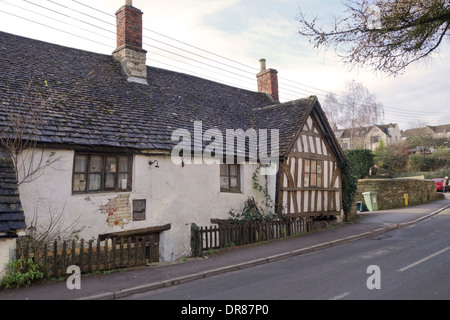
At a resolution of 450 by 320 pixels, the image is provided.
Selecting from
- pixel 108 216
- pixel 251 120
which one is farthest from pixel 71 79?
pixel 251 120

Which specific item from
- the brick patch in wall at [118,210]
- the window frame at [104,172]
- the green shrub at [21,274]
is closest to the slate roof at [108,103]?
the window frame at [104,172]

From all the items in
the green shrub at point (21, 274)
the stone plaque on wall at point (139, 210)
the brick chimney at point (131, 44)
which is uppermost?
the brick chimney at point (131, 44)

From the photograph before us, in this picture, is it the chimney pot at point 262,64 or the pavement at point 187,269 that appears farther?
the chimney pot at point 262,64

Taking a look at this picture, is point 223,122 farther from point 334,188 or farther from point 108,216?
point 108,216

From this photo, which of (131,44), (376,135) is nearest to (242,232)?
(131,44)

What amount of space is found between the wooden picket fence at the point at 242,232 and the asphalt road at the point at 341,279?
2.19 metres

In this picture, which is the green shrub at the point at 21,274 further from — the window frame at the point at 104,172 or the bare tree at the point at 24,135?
the window frame at the point at 104,172

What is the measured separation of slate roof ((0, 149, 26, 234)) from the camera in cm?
621

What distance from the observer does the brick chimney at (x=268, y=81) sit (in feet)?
67.5

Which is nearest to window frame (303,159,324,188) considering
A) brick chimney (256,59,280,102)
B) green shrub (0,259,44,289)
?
brick chimney (256,59,280,102)

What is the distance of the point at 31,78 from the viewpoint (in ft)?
32.0

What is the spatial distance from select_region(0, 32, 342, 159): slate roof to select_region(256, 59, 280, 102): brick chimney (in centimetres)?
476

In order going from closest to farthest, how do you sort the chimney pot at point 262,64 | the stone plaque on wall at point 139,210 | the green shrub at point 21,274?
the green shrub at point 21,274
the stone plaque on wall at point 139,210
the chimney pot at point 262,64

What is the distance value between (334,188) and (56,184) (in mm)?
11291
